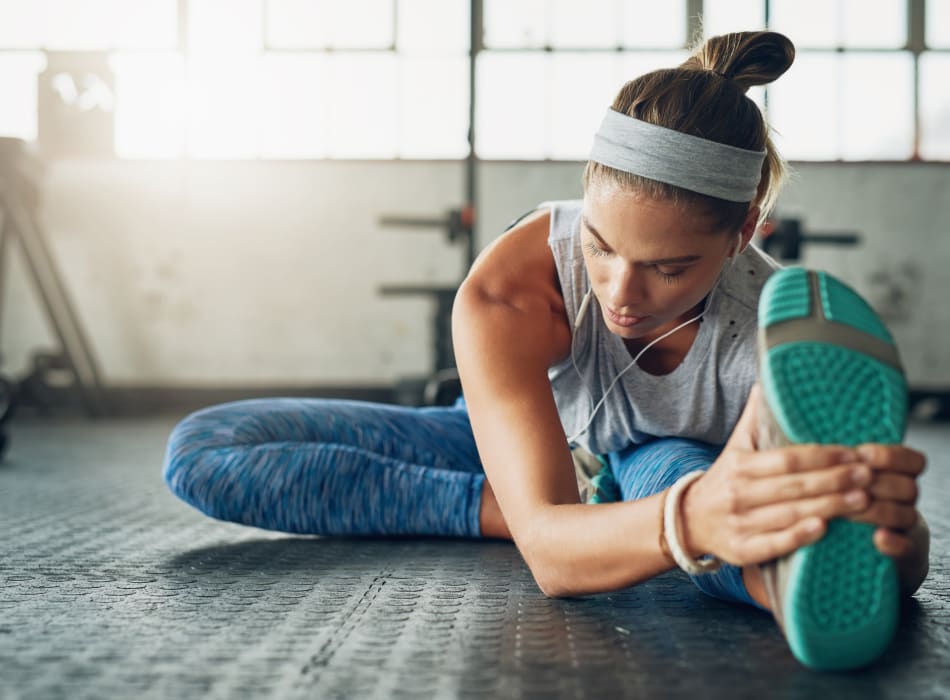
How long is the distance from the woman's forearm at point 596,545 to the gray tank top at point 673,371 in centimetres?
28

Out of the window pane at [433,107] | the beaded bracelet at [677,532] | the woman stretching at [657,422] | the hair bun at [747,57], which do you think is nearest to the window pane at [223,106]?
the window pane at [433,107]

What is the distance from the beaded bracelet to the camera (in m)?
0.74

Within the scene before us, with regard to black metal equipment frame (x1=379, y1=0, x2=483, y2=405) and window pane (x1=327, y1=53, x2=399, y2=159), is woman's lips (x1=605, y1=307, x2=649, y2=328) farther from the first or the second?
window pane (x1=327, y1=53, x2=399, y2=159)

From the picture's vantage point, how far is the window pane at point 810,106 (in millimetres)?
4387

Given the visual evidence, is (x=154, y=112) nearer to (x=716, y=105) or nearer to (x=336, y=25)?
(x=336, y=25)

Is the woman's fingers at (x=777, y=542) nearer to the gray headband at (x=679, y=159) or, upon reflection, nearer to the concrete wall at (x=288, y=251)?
the gray headband at (x=679, y=159)

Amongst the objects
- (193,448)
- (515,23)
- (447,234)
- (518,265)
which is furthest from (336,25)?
(518,265)

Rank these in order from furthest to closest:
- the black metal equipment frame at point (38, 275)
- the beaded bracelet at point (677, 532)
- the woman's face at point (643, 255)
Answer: the black metal equipment frame at point (38, 275), the woman's face at point (643, 255), the beaded bracelet at point (677, 532)

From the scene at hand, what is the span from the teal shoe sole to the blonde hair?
234 millimetres

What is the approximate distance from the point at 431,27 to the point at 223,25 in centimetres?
99

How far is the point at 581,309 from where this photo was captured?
1.04 metres

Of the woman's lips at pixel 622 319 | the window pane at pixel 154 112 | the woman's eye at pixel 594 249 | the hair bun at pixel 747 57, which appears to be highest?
the window pane at pixel 154 112

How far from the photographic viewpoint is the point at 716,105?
36.1 inches

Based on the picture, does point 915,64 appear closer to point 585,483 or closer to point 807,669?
point 585,483
